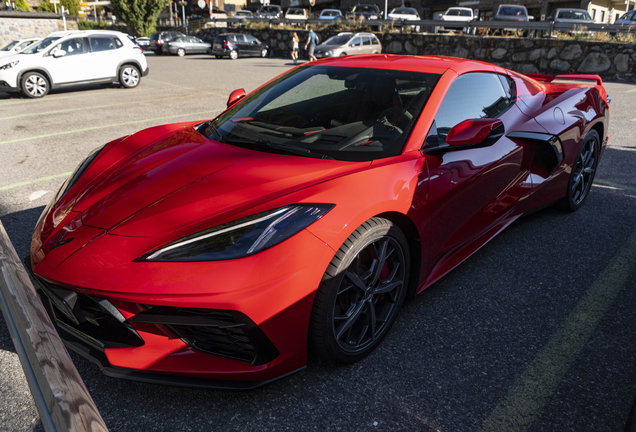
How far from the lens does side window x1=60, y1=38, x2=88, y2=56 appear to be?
11.8 m

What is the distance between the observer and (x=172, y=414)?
196 cm

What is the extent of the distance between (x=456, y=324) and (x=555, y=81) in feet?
11.1

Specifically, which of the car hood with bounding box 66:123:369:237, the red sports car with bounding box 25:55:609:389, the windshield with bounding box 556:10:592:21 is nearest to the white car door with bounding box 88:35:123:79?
the red sports car with bounding box 25:55:609:389

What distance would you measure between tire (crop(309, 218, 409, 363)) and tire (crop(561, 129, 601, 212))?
7.69 ft

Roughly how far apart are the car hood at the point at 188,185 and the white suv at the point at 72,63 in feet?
34.1

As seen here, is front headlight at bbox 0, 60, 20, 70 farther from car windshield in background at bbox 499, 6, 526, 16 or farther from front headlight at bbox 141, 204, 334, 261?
car windshield in background at bbox 499, 6, 526, 16

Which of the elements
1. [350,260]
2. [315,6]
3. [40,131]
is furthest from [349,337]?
[315,6]

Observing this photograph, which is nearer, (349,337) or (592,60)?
(349,337)

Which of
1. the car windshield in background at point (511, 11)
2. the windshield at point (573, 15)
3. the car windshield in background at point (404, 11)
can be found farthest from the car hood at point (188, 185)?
the car windshield in background at point (404, 11)

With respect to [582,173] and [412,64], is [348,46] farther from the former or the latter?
[412,64]

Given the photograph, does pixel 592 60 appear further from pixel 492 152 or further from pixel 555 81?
pixel 492 152

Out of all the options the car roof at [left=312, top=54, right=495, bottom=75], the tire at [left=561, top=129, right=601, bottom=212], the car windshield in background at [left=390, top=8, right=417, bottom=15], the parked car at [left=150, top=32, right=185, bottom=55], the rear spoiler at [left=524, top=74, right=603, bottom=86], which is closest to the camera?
the car roof at [left=312, top=54, right=495, bottom=75]

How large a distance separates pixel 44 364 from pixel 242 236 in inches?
31.4

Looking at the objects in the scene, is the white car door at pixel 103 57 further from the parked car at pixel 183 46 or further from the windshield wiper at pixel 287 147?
the parked car at pixel 183 46
